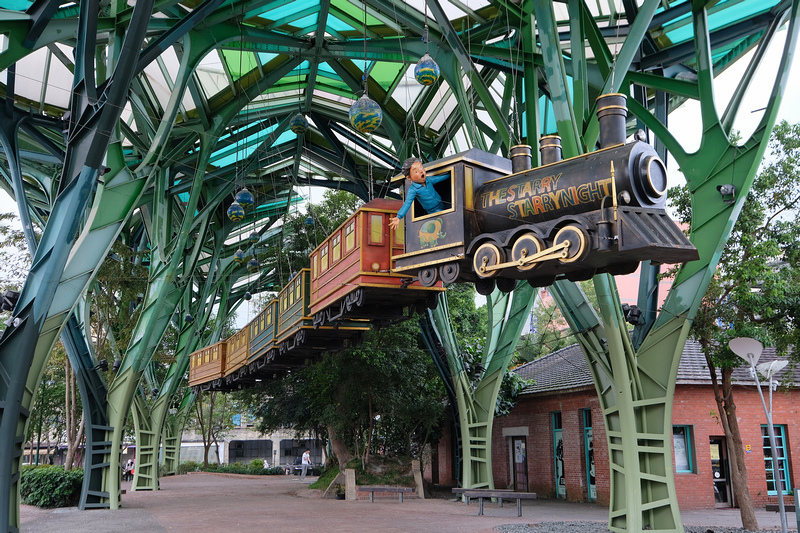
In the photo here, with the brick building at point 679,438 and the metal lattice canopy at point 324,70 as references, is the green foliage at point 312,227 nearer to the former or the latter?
the metal lattice canopy at point 324,70

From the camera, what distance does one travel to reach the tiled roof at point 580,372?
20266 mm

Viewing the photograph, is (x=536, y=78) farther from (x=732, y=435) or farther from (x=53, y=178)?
(x=53, y=178)

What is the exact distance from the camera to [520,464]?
2650 centimetres

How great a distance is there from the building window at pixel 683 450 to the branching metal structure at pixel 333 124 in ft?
19.1

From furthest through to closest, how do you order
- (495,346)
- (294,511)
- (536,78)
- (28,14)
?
(495,346)
(294,511)
(536,78)
(28,14)

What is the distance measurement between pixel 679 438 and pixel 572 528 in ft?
24.7

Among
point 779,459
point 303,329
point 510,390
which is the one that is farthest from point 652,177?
point 510,390

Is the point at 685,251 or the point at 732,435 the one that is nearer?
the point at 685,251

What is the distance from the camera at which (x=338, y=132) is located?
27.5m

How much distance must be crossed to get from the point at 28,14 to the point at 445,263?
9457 mm

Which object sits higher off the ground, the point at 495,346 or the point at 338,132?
the point at 338,132

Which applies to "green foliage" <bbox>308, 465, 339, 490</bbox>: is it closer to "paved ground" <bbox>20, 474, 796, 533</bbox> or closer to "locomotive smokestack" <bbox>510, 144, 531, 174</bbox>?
"paved ground" <bbox>20, 474, 796, 533</bbox>

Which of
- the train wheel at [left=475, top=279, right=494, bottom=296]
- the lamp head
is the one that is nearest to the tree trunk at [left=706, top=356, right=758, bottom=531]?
the lamp head

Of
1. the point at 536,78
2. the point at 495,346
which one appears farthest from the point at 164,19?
the point at 495,346
